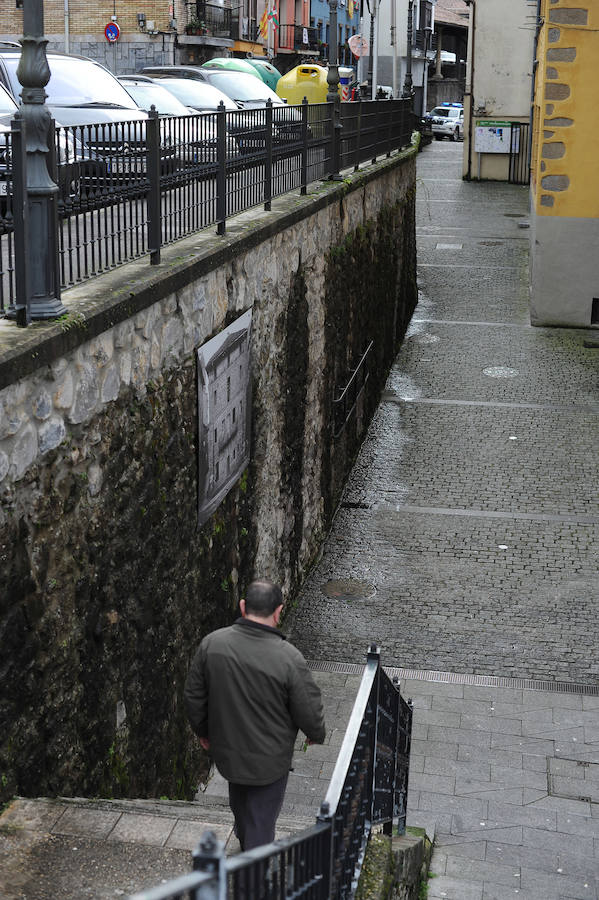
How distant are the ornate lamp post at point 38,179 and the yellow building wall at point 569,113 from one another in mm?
16346

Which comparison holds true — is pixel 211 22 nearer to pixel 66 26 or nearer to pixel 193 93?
pixel 66 26

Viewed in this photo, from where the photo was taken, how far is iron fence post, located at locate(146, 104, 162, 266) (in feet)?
22.6

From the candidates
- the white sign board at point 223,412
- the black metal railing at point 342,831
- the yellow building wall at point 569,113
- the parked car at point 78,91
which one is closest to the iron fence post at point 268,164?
the parked car at point 78,91

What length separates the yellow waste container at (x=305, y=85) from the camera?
35844 mm

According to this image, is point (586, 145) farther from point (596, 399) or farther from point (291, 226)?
point (291, 226)

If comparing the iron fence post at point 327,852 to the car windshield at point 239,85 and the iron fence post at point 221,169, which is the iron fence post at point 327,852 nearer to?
the iron fence post at point 221,169

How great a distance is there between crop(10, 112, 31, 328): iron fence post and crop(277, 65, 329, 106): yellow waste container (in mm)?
32000

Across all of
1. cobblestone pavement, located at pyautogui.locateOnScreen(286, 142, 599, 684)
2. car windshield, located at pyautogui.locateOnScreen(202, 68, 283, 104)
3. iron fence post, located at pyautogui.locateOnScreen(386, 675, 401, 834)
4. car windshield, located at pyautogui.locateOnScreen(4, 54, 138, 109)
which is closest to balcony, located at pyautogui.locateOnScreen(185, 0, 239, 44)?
car windshield, located at pyautogui.locateOnScreen(202, 68, 283, 104)

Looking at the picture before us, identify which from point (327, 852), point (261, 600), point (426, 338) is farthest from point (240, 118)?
point (426, 338)

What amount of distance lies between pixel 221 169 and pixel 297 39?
52.9 meters

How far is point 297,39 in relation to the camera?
5834 cm

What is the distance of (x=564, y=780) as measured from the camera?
8.56 meters

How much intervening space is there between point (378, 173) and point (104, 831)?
13.3 metres

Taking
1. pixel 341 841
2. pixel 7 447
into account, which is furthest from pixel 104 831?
pixel 7 447
